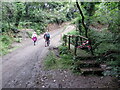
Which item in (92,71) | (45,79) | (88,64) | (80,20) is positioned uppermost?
(80,20)

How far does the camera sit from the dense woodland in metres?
5.69

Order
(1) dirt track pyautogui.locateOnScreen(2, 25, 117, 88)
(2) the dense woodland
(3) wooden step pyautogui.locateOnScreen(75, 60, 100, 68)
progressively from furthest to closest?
(3) wooden step pyautogui.locateOnScreen(75, 60, 100, 68) < (2) the dense woodland < (1) dirt track pyautogui.locateOnScreen(2, 25, 117, 88)

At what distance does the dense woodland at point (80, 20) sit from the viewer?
18.7ft

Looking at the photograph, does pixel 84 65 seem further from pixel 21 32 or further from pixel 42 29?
pixel 42 29

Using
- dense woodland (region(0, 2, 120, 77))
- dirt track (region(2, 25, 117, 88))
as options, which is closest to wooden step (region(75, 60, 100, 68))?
dense woodland (region(0, 2, 120, 77))

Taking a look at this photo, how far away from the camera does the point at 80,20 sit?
11.0m

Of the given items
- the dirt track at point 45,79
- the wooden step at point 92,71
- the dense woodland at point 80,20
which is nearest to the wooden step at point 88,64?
the wooden step at point 92,71

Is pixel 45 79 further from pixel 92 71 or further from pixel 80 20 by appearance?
pixel 80 20

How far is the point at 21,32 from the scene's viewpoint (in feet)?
60.0

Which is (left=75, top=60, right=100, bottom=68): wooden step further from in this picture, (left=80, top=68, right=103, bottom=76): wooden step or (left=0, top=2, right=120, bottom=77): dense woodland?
(left=0, top=2, right=120, bottom=77): dense woodland

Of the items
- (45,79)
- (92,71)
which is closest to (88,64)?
(92,71)

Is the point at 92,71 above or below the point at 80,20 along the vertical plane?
below

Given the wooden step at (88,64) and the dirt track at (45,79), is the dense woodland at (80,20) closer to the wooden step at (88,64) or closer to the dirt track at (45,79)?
the wooden step at (88,64)

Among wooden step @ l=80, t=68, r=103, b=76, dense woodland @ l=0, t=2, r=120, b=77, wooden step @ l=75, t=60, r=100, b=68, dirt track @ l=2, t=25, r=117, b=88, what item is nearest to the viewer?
dirt track @ l=2, t=25, r=117, b=88
